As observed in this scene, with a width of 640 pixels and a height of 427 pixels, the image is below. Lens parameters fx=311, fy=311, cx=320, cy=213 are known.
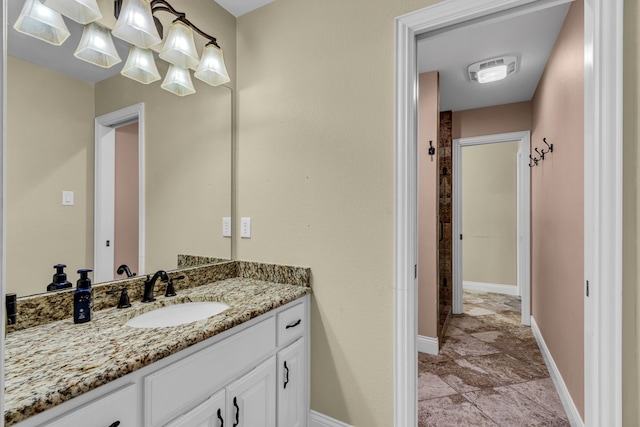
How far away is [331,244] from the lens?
1633 millimetres

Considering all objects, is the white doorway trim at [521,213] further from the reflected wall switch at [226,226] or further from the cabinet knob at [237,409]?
the cabinet knob at [237,409]

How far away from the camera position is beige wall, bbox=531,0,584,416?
5.72 feet

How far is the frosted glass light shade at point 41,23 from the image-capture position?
111 centimetres

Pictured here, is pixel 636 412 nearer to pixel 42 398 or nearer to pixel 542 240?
pixel 42 398

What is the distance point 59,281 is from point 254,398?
89 centimetres

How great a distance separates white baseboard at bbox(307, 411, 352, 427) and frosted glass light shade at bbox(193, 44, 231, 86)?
1.91 metres

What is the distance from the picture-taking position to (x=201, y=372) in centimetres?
106

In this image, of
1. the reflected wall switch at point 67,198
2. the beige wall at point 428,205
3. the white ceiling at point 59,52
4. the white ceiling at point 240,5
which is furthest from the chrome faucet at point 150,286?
the beige wall at point 428,205

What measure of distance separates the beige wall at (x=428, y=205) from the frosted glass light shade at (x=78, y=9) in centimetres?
233

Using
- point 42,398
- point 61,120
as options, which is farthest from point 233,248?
point 42,398

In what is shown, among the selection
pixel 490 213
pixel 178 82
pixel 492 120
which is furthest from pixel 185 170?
pixel 490 213

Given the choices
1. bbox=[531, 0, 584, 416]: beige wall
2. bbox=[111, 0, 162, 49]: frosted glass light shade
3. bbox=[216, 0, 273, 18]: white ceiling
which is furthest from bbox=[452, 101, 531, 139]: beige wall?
bbox=[111, 0, 162, 49]: frosted glass light shade

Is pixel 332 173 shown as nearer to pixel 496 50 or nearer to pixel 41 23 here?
pixel 41 23

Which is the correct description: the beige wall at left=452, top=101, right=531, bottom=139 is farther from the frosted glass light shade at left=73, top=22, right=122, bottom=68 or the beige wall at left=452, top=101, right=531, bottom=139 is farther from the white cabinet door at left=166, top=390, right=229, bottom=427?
the white cabinet door at left=166, top=390, right=229, bottom=427
